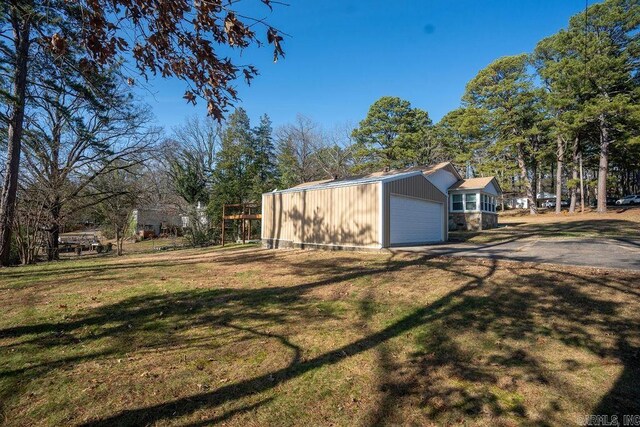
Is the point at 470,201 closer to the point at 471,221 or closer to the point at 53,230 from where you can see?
the point at 471,221

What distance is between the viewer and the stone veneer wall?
21825mm

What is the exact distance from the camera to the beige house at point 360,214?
1197 cm

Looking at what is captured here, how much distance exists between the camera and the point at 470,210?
22.3 meters

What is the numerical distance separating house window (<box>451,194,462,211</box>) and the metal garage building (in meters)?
7.28

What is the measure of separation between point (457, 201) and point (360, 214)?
44.8 ft

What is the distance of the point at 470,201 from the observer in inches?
887

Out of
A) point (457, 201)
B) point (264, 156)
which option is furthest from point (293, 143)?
point (457, 201)

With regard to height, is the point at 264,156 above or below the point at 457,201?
above

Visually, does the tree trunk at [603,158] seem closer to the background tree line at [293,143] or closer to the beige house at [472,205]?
the background tree line at [293,143]

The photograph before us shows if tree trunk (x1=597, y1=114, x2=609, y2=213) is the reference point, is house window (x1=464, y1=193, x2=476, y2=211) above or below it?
below

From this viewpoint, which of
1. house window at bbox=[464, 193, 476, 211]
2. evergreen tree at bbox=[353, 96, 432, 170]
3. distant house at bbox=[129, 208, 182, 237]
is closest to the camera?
house window at bbox=[464, 193, 476, 211]

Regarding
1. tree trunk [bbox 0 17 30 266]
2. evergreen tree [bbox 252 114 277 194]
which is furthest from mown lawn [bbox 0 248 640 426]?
evergreen tree [bbox 252 114 277 194]

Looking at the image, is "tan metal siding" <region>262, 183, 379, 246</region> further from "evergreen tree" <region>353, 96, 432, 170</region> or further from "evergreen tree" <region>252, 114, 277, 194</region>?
"evergreen tree" <region>353, 96, 432, 170</region>

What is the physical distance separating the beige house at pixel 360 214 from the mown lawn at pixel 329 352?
536 cm
